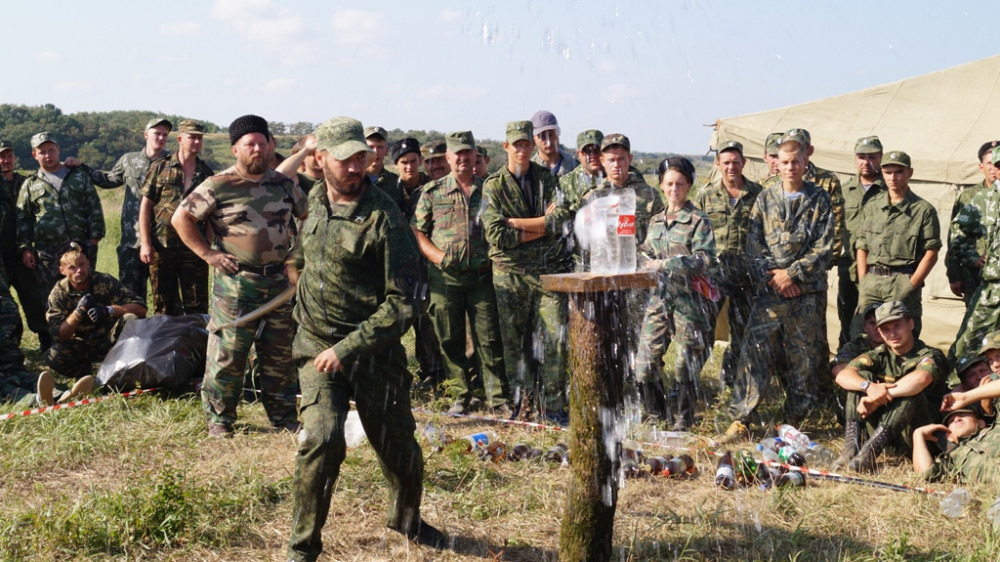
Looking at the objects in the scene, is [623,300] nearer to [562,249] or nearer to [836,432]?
[562,249]

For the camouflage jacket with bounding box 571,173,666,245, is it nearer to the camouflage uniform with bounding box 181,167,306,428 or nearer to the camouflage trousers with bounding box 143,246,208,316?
the camouflage uniform with bounding box 181,167,306,428

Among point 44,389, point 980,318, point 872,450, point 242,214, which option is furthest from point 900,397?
point 44,389

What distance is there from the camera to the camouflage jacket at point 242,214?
6.00 metres

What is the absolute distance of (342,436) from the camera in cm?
383

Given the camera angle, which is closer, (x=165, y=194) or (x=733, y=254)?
(x=733, y=254)

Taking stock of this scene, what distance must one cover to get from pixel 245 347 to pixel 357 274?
2.44 meters

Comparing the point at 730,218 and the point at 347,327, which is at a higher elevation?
the point at 730,218

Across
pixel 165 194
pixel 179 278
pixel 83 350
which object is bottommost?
pixel 83 350

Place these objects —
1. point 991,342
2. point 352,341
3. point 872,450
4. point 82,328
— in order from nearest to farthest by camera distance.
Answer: point 352,341 → point 991,342 → point 872,450 → point 82,328

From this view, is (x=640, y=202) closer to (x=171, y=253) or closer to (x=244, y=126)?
(x=244, y=126)

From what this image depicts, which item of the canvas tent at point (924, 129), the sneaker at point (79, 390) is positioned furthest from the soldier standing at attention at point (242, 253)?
the canvas tent at point (924, 129)

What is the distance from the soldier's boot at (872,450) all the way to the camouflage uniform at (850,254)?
2.19m

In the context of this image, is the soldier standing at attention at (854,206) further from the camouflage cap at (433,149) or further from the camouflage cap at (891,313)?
the camouflage cap at (433,149)

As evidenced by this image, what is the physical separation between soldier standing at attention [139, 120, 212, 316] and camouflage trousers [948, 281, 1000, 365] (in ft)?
20.1
